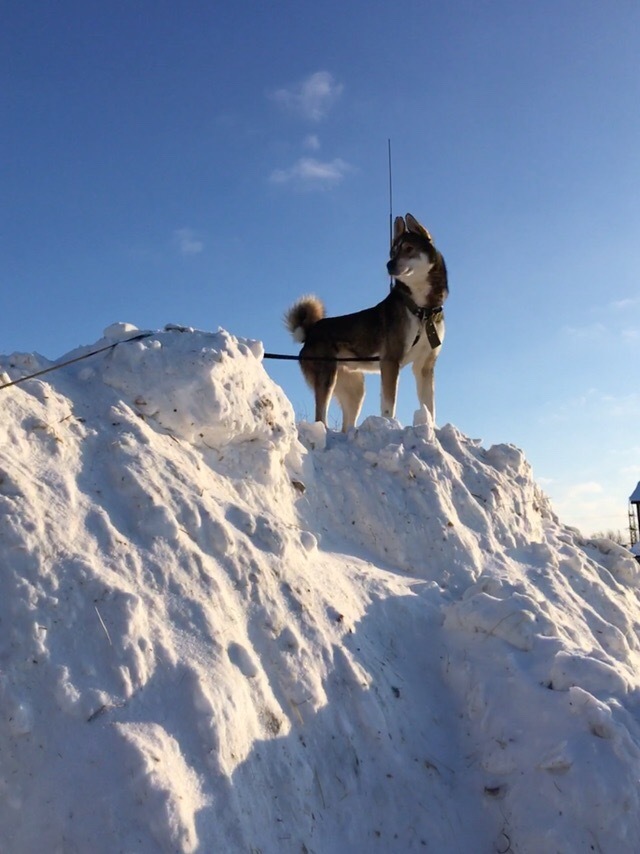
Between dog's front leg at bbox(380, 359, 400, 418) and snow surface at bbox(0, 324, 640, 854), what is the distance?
8.26ft

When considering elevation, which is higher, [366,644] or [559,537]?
[559,537]

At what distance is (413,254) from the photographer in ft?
25.6

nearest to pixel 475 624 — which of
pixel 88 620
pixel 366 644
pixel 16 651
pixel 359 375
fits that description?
pixel 366 644

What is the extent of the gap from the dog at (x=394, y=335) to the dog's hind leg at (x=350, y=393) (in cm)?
1

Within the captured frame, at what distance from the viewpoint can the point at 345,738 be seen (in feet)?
10.7

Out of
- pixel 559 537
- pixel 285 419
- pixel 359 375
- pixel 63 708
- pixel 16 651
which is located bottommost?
pixel 63 708

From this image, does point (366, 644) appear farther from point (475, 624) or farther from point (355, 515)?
point (355, 515)

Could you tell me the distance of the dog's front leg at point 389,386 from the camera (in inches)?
295

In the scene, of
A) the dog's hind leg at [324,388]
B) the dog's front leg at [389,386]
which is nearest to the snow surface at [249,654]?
the dog's front leg at [389,386]

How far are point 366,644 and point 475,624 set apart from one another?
669 mm

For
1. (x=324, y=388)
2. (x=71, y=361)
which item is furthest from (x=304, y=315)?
(x=71, y=361)

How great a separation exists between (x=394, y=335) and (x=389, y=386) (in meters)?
0.58

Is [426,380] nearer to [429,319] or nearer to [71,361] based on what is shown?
[429,319]

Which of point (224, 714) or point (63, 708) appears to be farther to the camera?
point (224, 714)
